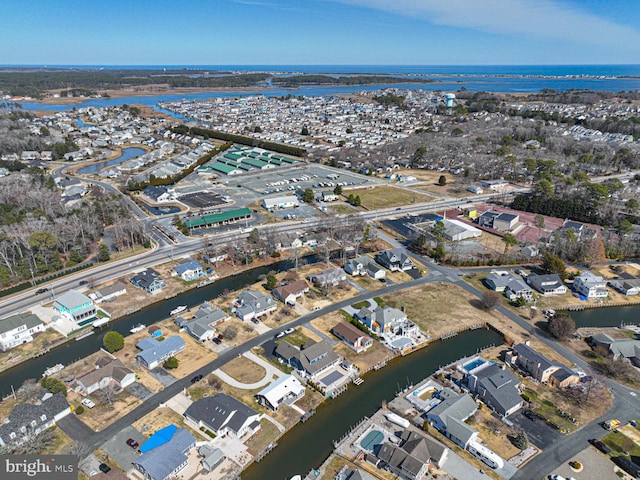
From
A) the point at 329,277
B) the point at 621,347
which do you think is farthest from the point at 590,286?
the point at 329,277

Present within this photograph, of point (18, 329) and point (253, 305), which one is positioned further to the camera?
point (253, 305)

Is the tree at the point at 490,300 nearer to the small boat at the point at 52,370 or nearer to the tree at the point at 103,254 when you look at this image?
the small boat at the point at 52,370

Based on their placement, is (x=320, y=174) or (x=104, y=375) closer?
(x=104, y=375)

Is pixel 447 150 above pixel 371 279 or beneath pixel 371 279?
above

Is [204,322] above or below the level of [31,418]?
above

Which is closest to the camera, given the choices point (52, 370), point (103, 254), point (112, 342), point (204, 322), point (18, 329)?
point (52, 370)

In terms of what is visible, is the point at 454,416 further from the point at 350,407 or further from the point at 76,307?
the point at 76,307

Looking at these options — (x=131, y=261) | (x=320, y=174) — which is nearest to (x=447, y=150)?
(x=320, y=174)

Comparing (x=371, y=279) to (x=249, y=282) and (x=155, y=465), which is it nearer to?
(x=249, y=282)

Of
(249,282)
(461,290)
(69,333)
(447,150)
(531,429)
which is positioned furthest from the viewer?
(447,150)
